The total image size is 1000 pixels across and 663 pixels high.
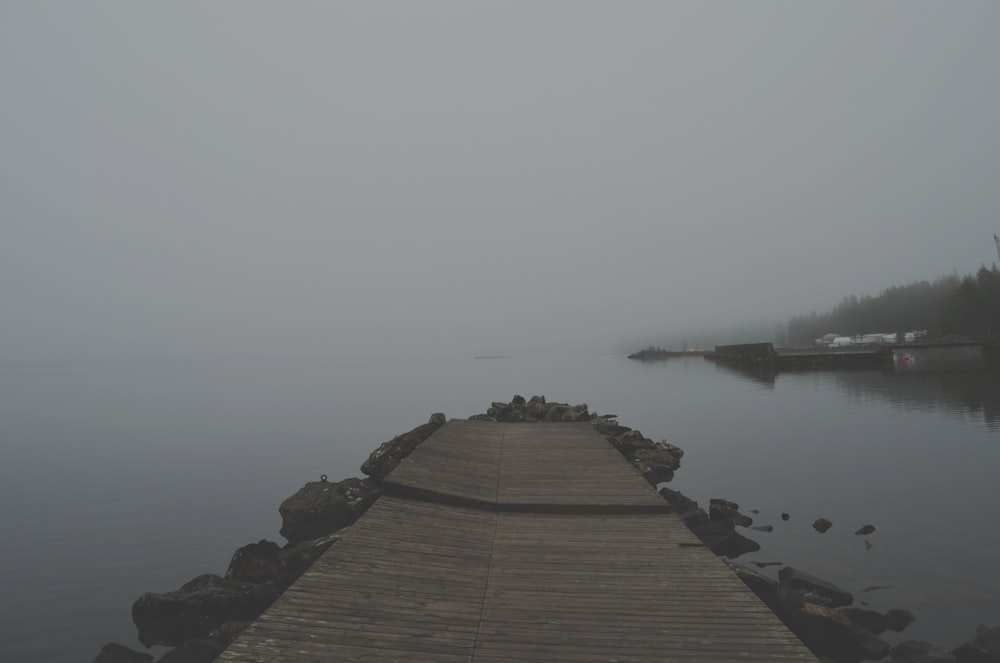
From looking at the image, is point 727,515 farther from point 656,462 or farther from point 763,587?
point 763,587

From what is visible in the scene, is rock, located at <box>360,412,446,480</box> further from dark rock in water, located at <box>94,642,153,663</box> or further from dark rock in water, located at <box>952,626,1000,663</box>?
dark rock in water, located at <box>952,626,1000,663</box>

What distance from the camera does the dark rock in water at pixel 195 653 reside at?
7.20m

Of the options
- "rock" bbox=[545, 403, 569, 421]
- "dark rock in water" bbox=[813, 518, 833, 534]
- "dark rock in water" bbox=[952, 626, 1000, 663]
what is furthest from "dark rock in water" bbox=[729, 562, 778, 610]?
"rock" bbox=[545, 403, 569, 421]

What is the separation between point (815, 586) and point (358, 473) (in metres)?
19.7

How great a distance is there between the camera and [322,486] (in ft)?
46.2

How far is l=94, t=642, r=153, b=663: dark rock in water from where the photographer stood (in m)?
7.75

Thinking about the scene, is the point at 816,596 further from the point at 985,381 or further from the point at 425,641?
the point at 985,381

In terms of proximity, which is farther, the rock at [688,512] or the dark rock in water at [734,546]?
the rock at [688,512]

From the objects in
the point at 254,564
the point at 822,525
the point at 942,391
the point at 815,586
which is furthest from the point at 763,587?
the point at 942,391

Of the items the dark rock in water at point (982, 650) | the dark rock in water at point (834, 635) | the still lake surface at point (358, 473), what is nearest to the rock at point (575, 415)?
the still lake surface at point (358, 473)

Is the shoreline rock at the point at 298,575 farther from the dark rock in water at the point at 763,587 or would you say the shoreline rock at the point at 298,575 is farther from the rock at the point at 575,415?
the rock at the point at 575,415

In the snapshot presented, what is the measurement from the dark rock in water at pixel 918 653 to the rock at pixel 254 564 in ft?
32.8

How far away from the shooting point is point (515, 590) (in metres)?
6.50

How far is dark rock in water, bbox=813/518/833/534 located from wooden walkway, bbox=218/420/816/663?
6331mm
